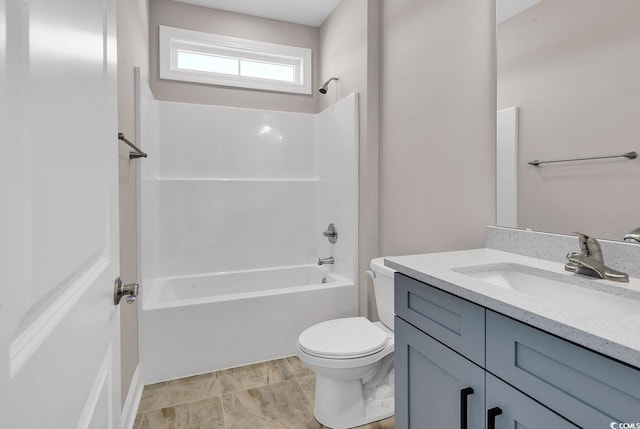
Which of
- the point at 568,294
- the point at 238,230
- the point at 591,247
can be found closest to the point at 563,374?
the point at 568,294

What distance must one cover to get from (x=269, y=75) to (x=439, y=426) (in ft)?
10.2

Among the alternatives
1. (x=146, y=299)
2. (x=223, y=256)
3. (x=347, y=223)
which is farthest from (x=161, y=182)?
(x=347, y=223)

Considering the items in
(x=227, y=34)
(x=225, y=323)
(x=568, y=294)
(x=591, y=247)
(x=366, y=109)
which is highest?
(x=227, y=34)

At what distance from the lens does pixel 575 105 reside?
1.20m

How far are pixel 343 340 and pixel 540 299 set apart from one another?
1.09 metres

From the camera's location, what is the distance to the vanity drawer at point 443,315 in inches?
34.6

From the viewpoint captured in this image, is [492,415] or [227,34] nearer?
[492,415]

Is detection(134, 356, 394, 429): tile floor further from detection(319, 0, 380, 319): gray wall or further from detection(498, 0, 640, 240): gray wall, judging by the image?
detection(498, 0, 640, 240): gray wall

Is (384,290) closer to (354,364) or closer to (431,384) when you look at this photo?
(354,364)

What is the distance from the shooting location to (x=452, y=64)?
5.79ft

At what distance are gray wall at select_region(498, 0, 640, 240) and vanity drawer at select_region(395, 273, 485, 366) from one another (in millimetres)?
612

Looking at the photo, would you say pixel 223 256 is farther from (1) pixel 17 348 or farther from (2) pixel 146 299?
(1) pixel 17 348

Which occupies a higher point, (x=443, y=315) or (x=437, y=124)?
(x=437, y=124)

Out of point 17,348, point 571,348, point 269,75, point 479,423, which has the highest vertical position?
point 269,75
